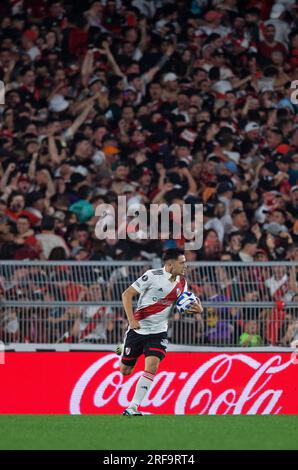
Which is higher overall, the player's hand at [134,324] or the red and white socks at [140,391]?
the player's hand at [134,324]

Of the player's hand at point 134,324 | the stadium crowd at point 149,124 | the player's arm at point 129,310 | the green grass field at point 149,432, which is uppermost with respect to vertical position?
the stadium crowd at point 149,124

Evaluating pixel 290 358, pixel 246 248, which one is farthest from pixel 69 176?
pixel 290 358

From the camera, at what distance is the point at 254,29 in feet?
73.4

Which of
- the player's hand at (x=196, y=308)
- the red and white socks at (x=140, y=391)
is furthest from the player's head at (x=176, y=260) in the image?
the red and white socks at (x=140, y=391)

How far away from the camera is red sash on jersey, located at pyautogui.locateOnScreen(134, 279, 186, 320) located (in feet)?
46.0

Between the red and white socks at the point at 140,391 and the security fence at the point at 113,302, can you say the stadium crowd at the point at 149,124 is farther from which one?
the red and white socks at the point at 140,391

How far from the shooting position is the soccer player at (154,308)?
1375 centimetres

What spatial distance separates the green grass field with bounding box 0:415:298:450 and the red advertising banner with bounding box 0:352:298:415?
221 centimetres

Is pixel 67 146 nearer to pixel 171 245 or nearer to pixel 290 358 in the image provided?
pixel 171 245

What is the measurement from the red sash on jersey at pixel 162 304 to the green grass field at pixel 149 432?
1.26 m

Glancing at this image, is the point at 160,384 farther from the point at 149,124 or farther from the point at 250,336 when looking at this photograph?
the point at 149,124
